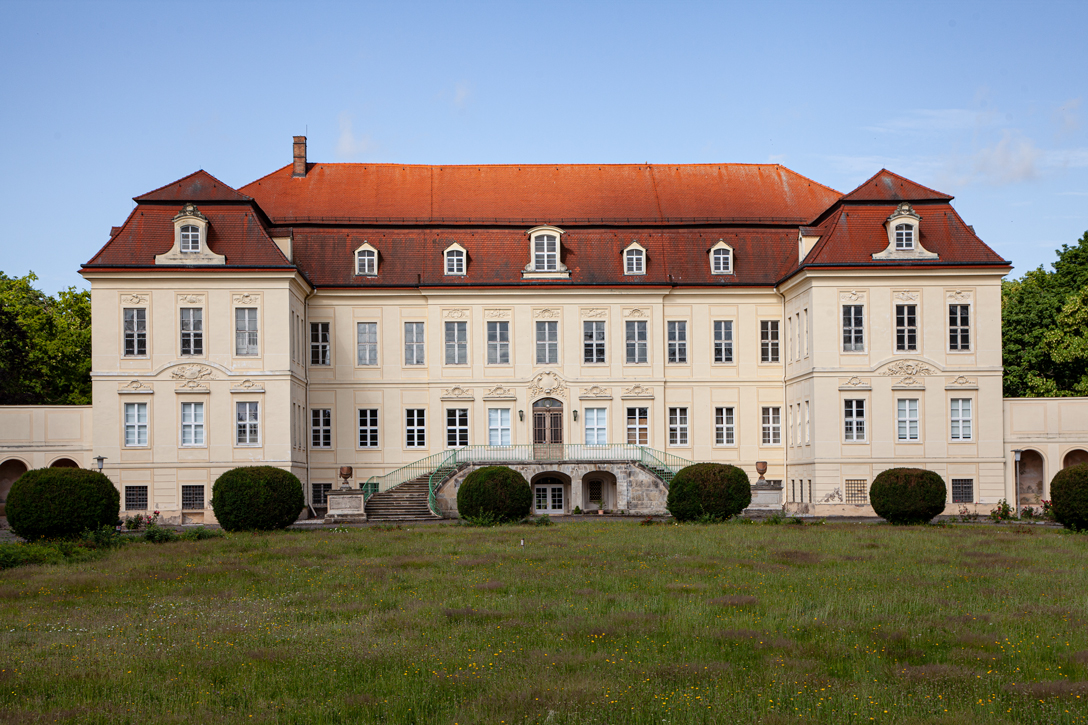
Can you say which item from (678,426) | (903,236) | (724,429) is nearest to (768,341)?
(724,429)

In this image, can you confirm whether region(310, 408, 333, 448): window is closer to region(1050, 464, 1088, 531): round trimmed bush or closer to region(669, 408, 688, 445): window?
region(669, 408, 688, 445): window

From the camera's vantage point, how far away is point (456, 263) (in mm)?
43531

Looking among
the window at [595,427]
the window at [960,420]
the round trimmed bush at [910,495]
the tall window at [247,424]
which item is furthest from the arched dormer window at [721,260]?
the tall window at [247,424]

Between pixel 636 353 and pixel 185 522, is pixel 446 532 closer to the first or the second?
pixel 185 522

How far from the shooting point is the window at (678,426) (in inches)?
1725

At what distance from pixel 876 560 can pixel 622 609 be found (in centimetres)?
802

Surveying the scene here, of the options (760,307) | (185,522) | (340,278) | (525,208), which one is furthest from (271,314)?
(760,307)

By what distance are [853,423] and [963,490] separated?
459 centimetres

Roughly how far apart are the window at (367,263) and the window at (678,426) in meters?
13.0

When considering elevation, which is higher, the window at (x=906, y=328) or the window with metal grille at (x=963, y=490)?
the window at (x=906, y=328)

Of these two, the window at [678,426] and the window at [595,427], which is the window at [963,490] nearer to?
the window at [678,426]

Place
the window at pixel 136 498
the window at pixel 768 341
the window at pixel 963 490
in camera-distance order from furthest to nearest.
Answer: the window at pixel 768 341, the window at pixel 963 490, the window at pixel 136 498

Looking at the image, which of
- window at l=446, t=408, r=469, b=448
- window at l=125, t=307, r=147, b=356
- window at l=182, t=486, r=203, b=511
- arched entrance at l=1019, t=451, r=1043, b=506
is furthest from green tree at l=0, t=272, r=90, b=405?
arched entrance at l=1019, t=451, r=1043, b=506

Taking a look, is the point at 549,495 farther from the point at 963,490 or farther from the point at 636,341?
the point at 963,490
